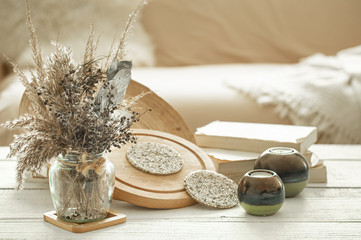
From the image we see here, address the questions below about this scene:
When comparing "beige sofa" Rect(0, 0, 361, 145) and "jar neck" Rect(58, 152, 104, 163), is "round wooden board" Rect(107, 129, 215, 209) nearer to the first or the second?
"jar neck" Rect(58, 152, 104, 163)

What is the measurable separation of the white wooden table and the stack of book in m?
0.09

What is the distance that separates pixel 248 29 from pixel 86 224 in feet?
5.74

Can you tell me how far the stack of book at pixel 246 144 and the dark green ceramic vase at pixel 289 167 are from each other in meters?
0.08

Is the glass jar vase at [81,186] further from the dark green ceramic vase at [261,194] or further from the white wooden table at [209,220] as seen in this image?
the dark green ceramic vase at [261,194]

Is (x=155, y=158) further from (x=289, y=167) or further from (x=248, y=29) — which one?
(x=248, y=29)

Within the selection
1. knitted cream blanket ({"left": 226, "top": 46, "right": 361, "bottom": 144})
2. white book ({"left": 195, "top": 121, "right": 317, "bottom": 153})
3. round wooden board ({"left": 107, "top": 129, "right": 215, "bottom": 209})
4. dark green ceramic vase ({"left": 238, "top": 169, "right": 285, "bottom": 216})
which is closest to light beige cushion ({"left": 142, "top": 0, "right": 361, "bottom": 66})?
knitted cream blanket ({"left": 226, "top": 46, "right": 361, "bottom": 144})

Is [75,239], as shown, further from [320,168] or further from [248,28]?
[248,28]

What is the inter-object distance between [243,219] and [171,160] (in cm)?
21

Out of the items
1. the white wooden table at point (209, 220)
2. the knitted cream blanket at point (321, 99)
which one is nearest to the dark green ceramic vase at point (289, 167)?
the white wooden table at point (209, 220)

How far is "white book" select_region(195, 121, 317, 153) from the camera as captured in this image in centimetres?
106

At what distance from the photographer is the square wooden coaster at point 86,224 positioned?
0.76 m

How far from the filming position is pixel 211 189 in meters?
0.91

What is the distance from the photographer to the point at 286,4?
7.84ft

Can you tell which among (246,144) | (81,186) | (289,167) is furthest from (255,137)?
(81,186)
